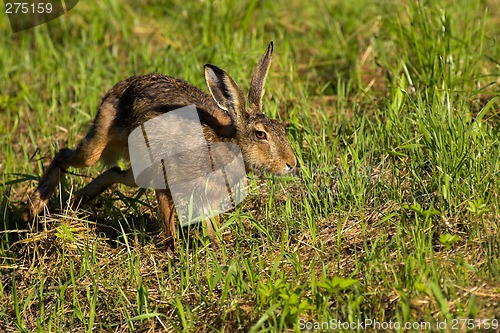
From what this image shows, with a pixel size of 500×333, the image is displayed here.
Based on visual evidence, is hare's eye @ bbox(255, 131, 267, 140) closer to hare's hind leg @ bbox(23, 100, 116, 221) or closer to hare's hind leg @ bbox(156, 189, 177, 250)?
hare's hind leg @ bbox(156, 189, 177, 250)

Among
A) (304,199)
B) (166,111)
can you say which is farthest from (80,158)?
(304,199)

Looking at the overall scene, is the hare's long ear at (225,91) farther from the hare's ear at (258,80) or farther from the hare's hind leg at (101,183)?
the hare's hind leg at (101,183)

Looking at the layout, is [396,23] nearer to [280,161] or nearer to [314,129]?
[314,129]

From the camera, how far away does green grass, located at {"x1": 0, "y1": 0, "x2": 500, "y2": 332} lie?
4.31m

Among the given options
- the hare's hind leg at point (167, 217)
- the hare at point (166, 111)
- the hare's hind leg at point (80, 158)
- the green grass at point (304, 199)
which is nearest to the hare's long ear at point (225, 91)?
the hare at point (166, 111)

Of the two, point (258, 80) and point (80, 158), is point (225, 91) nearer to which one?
point (258, 80)

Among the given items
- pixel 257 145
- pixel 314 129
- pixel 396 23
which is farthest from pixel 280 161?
pixel 396 23

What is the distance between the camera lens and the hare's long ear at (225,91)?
5.29 m

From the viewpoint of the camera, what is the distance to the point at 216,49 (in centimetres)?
720

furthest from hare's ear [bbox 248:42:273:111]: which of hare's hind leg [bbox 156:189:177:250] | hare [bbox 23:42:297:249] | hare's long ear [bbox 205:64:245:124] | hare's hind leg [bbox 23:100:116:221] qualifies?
hare's hind leg [bbox 23:100:116:221]


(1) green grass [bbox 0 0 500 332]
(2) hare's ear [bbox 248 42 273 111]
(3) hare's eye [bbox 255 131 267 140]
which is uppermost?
(2) hare's ear [bbox 248 42 273 111]

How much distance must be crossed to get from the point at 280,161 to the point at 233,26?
2707 millimetres

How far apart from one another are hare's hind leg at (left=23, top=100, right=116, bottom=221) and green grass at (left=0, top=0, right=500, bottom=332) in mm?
147

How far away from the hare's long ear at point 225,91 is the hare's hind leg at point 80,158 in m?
0.91
